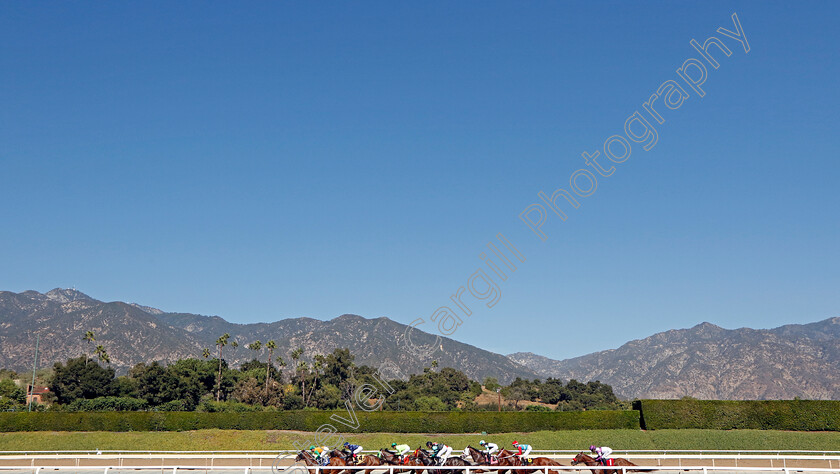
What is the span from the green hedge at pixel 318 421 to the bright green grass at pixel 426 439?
81 cm

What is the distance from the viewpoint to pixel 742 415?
138ft

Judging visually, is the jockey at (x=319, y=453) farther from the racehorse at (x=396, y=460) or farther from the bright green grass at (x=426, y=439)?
the bright green grass at (x=426, y=439)

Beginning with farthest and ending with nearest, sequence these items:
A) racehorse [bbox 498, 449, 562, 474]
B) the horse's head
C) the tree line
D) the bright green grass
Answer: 1. the tree line
2. the bright green grass
3. the horse's head
4. racehorse [bbox 498, 449, 562, 474]

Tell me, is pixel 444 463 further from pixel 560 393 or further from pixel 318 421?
pixel 560 393

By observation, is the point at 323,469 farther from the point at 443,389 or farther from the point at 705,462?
the point at 443,389

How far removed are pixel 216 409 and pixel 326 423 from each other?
1773 cm

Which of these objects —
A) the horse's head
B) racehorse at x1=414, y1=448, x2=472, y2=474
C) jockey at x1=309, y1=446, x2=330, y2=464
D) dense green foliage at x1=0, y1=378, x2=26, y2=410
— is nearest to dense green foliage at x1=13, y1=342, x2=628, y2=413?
dense green foliage at x1=0, y1=378, x2=26, y2=410

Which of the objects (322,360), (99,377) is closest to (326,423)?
(99,377)

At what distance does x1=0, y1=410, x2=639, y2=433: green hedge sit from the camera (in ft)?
140

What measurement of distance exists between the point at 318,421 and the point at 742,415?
1028 inches

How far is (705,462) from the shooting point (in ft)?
100

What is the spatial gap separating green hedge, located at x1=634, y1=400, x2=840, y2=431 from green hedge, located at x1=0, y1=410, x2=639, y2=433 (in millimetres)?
1404

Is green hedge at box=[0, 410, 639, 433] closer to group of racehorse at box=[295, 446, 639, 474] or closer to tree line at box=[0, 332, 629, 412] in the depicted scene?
tree line at box=[0, 332, 629, 412]

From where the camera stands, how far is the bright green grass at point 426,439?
3891cm
